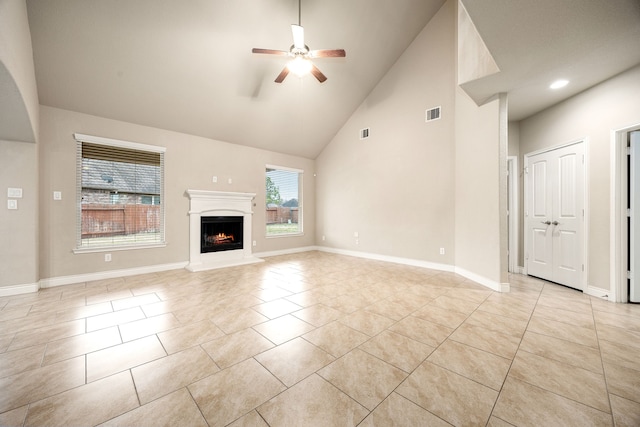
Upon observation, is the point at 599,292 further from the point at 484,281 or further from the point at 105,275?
the point at 105,275

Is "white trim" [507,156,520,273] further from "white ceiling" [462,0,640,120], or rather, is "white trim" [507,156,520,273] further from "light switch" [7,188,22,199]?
"light switch" [7,188,22,199]

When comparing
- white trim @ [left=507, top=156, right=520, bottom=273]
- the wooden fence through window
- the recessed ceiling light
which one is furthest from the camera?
white trim @ [left=507, top=156, right=520, bottom=273]

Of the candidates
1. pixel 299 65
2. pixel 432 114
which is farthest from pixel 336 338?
pixel 432 114

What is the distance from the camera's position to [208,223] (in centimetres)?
522

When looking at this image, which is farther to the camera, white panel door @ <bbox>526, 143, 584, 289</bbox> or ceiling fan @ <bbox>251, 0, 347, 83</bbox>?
white panel door @ <bbox>526, 143, 584, 289</bbox>

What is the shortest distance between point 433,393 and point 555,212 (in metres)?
3.93

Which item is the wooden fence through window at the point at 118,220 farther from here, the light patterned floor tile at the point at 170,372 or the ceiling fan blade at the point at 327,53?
the ceiling fan blade at the point at 327,53

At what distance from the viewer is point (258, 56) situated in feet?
13.6

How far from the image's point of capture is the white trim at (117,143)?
12.9ft

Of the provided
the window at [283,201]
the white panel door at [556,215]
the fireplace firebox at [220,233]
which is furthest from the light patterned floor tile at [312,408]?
the window at [283,201]

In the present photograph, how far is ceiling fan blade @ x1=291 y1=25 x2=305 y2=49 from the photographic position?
311 centimetres

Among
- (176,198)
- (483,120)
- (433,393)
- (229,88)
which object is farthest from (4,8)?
(483,120)

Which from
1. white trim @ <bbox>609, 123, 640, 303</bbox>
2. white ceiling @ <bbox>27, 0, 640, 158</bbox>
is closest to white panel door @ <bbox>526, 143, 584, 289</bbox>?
white trim @ <bbox>609, 123, 640, 303</bbox>

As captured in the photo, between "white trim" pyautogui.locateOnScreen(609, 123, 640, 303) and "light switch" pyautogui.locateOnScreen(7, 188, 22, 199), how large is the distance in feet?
25.5
